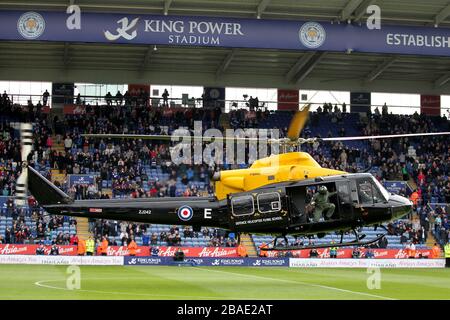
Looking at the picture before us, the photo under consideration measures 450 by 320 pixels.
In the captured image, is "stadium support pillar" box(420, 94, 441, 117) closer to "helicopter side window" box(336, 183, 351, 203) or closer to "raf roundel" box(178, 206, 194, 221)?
"helicopter side window" box(336, 183, 351, 203)

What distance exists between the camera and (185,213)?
21.9 meters

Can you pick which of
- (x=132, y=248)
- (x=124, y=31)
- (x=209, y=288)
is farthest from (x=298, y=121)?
(x=132, y=248)

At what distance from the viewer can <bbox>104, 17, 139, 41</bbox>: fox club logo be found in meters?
39.3

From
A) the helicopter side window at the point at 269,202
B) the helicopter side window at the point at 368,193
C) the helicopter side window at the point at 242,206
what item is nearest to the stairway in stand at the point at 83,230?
the helicopter side window at the point at 242,206

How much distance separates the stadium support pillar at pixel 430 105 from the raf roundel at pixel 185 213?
139ft

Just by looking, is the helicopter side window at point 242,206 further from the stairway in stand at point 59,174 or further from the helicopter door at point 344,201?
the stairway in stand at point 59,174

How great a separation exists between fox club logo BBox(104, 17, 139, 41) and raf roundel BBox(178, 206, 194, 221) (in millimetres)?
19799

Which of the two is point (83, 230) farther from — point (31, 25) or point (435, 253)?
point (435, 253)

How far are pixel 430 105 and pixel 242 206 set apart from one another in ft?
140

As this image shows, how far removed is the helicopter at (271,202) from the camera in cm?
2106

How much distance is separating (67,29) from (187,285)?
19440mm

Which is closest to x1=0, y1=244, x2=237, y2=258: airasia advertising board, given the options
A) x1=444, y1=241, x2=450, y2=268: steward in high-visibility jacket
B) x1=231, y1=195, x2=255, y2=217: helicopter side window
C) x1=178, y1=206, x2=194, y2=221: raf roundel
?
x1=444, y1=241, x2=450, y2=268: steward in high-visibility jacket

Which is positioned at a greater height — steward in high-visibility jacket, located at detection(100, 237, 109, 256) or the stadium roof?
the stadium roof

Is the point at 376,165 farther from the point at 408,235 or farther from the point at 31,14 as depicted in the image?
the point at 31,14
